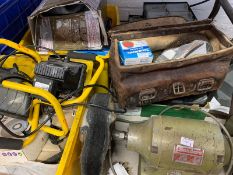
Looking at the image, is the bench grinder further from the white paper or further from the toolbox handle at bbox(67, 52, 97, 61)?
the toolbox handle at bbox(67, 52, 97, 61)

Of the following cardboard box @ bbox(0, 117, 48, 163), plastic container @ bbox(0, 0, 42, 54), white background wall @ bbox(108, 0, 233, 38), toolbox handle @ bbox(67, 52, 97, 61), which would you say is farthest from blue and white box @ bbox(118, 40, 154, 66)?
white background wall @ bbox(108, 0, 233, 38)

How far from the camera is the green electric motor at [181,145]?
798 millimetres

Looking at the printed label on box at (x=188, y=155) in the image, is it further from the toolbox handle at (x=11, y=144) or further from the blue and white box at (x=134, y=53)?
the toolbox handle at (x=11, y=144)

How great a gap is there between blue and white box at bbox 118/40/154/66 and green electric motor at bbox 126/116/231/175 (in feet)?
0.78

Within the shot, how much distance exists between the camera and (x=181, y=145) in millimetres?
805

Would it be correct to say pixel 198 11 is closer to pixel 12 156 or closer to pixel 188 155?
pixel 188 155

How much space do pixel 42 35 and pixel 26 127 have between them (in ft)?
1.59

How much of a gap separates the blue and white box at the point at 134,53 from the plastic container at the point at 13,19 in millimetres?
579

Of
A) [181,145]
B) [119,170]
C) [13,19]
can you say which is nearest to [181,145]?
[181,145]

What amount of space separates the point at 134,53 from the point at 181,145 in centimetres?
39

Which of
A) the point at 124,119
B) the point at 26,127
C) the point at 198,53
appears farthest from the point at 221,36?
the point at 26,127

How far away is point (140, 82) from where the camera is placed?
37.2 inches

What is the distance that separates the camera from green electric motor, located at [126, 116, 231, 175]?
31.4 inches

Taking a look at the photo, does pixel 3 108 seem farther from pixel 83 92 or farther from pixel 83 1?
pixel 83 1
